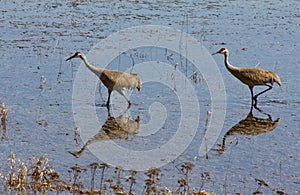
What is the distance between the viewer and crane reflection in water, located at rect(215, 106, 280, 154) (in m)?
8.31

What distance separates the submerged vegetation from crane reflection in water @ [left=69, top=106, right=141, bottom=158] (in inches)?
36.7

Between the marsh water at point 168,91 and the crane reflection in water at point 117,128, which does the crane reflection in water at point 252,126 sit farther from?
the crane reflection in water at point 117,128

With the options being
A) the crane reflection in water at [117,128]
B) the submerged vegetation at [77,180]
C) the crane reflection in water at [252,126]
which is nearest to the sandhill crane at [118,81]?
the crane reflection in water at [117,128]

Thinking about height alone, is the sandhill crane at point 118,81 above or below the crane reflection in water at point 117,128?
above

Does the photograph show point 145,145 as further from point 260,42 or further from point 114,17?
point 114,17

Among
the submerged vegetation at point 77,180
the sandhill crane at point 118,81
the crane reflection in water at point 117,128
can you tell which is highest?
the sandhill crane at point 118,81

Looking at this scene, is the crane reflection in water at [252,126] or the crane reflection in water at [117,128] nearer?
the crane reflection in water at [117,128]

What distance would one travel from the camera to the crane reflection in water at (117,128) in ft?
25.8

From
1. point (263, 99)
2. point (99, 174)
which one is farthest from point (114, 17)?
point (99, 174)

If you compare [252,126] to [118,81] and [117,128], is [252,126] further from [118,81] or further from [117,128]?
[118,81]

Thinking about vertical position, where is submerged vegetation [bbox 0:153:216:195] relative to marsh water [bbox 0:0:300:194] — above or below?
below

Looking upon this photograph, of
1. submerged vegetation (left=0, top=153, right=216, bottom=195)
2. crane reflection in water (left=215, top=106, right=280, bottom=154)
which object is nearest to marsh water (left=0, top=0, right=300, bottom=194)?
crane reflection in water (left=215, top=106, right=280, bottom=154)

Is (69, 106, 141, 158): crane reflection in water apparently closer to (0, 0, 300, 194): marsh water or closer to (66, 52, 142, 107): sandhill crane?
(0, 0, 300, 194): marsh water

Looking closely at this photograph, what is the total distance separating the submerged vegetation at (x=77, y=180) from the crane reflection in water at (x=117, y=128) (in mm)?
932
